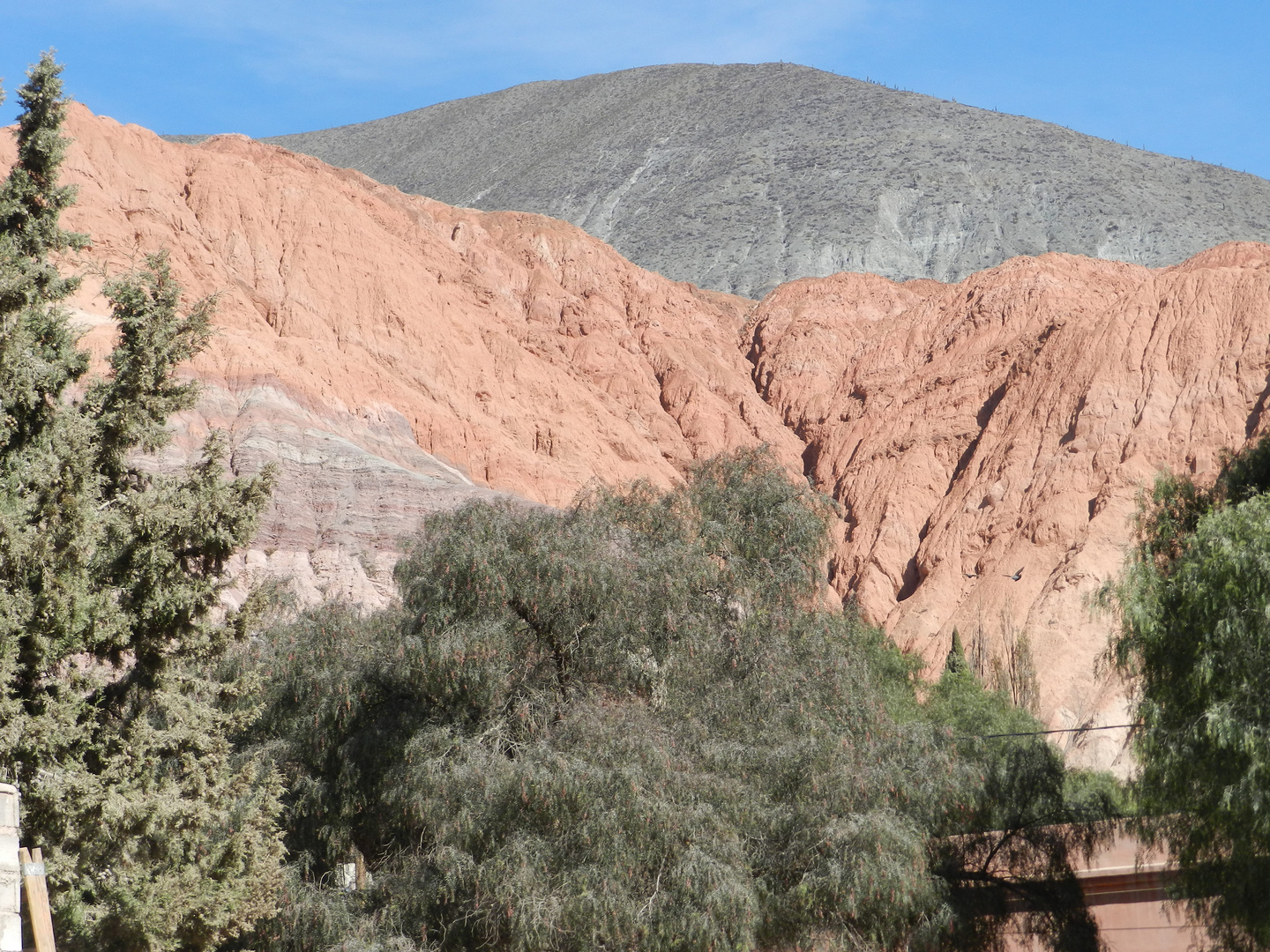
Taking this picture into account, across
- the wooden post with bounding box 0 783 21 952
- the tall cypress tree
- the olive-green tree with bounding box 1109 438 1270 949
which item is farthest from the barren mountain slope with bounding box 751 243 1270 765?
the wooden post with bounding box 0 783 21 952

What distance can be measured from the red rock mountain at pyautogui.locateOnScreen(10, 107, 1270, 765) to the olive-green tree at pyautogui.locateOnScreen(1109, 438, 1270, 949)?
27.0 m

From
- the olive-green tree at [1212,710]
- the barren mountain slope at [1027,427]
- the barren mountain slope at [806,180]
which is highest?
the barren mountain slope at [806,180]

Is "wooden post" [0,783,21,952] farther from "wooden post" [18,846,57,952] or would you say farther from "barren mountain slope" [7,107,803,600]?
"barren mountain slope" [7,107,803,600]

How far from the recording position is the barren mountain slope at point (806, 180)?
120688mm

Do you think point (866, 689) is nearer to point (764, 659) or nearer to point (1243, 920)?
point (764, 659)

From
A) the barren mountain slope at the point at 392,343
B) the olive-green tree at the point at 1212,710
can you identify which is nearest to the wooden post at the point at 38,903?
the olive-green tree at the point at 1212,710

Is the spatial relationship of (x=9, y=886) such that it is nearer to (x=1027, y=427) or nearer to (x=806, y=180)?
(x=1027, y=427)

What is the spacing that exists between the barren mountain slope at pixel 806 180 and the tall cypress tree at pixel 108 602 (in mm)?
96365

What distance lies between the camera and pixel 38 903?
9.87 m

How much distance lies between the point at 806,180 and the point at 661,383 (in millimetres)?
63981

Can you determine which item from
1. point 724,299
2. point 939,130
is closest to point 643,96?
point 939,130

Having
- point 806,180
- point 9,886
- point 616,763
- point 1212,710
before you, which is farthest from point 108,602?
point 806,180

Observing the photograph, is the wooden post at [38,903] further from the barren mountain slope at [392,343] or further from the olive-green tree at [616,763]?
the barren mountain slope at [392,343]

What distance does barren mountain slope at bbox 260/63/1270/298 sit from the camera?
121m
